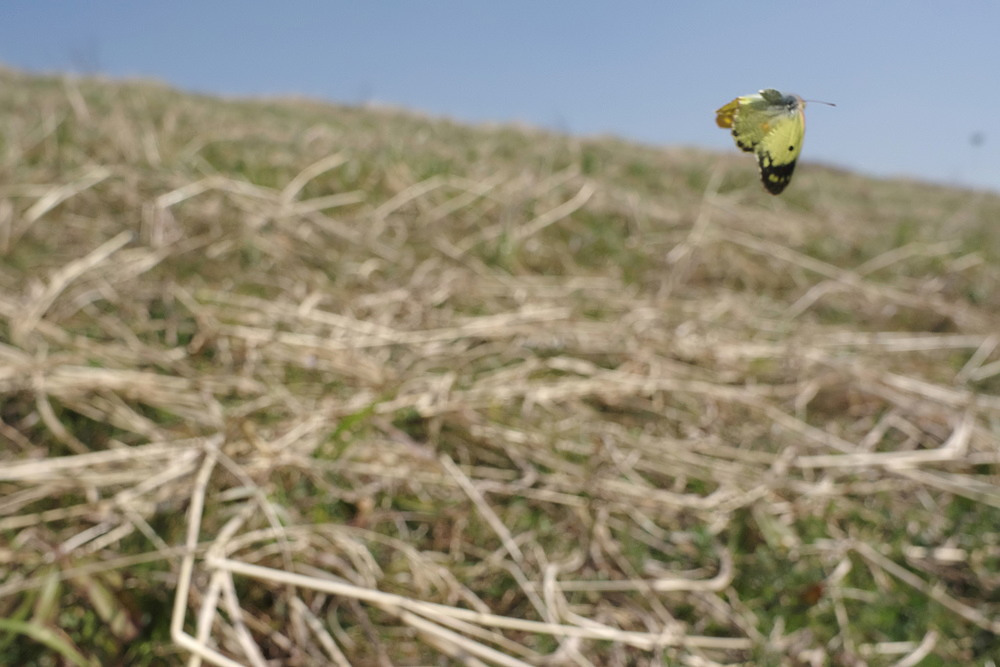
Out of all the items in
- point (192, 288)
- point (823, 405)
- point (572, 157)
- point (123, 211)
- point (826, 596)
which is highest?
point (572, 157)

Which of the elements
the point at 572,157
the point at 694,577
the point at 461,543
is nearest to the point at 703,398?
the point at 694,577

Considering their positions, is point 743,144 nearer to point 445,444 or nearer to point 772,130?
point 772,130

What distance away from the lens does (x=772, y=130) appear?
0.14 m

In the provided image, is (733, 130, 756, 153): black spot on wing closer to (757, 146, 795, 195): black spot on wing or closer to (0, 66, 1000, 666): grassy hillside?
(757, 146, 795, 195): black spot on wing

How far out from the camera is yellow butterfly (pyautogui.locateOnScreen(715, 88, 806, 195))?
136mm

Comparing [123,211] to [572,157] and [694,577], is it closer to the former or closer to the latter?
[694,577]

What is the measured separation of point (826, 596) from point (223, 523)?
36.4 inches

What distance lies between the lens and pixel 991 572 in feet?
4.27

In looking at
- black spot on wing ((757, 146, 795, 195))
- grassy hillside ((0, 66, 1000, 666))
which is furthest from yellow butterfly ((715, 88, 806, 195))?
grassy hillside ((0, 66, 1000, 666))

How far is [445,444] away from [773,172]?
1.29 metres

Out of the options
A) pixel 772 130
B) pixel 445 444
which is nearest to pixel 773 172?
pixel 772 130

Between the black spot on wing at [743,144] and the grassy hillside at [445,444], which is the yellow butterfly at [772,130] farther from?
the grassy hillside at [445,444]

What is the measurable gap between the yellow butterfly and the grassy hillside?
33.3 inches

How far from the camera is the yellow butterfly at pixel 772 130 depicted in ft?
0.45
